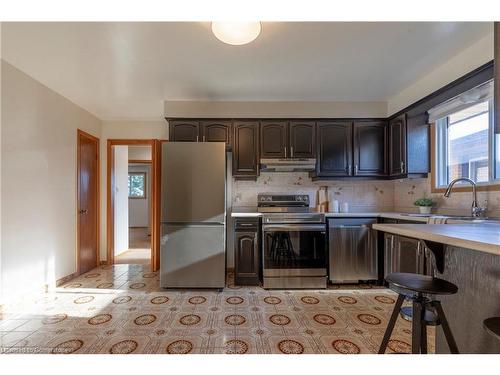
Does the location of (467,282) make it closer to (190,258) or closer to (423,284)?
(423,284)

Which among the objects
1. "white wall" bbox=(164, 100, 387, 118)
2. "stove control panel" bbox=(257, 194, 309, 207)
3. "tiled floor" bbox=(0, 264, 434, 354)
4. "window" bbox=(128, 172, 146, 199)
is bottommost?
"tiled floor" bbox=(0, 264, 434, 354)

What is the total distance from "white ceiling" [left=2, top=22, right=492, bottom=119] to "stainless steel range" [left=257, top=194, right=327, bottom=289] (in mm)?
1610

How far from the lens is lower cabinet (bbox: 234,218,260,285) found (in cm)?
306

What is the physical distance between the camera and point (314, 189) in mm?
3672

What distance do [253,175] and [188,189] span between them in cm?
93

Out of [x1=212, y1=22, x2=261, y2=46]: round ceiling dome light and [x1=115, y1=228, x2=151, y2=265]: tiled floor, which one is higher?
[x1=212, y1=22, x2=261, y2=46]: round ceiling dome light

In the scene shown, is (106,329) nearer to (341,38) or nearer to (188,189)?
(188,189)

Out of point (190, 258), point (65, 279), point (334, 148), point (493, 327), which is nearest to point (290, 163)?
point (334, 148)

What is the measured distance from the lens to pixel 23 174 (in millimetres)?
2549

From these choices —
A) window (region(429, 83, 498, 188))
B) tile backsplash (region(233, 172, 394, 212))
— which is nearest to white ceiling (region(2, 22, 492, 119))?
window (region(429, 83, 498, 188))

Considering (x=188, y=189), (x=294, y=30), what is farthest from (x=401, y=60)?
(x=188, y=189)

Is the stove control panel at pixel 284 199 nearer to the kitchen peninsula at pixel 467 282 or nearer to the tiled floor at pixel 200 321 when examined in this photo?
the tiled floor at pixel 200 321

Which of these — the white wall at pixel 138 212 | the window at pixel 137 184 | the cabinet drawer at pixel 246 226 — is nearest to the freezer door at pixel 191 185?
the cabinet drawer at pixel 246 226

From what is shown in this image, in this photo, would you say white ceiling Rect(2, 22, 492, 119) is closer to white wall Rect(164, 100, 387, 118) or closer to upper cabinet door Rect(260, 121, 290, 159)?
white wall Rect(164, 100, 387, 118)
